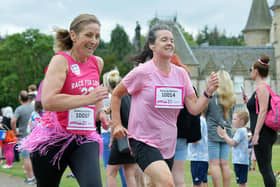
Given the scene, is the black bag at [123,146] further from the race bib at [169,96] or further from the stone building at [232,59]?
the stone building at [232,59]

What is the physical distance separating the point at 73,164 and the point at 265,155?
332 centimetres

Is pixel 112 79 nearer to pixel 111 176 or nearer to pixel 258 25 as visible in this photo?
pixel 111 176

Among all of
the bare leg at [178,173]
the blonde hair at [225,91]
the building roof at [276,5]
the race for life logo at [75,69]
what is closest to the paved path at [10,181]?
the blonde hair at [225,91]

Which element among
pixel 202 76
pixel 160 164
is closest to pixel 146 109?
pixel 160 164

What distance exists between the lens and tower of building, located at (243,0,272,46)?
277 feet

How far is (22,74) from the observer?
68.3 metres

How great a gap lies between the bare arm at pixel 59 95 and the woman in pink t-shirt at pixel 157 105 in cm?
87

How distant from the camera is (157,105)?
5.49 m

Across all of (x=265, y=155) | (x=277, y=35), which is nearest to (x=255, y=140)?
(x=265, y=155)

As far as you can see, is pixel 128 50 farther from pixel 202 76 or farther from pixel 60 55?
pixel 60 55

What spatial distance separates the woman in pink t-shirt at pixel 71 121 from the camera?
16.4 ft

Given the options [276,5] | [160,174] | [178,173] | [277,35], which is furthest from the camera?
[276,5]

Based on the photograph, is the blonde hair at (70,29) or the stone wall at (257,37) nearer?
the blonde hair at (70,29)

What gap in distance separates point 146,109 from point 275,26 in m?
65.7
